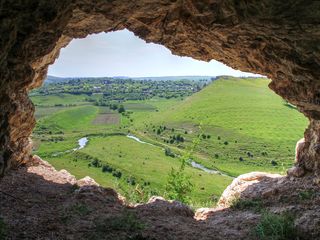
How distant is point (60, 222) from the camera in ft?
54.5

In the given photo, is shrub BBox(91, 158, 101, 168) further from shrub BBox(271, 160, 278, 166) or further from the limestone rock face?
the limestone rock face

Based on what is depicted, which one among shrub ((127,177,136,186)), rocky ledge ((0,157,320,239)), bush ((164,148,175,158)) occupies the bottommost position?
shrub ((127,177,136,186))

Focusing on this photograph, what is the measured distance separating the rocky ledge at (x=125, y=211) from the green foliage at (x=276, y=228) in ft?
1.07

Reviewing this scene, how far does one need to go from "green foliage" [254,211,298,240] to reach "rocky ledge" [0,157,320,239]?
12.8 inches

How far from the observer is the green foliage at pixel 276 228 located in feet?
54.7

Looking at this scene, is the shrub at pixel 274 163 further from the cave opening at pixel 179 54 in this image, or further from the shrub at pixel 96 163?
the cave opening at pixel 179 54

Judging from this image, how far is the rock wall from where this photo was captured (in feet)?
46.1

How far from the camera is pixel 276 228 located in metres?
17.1

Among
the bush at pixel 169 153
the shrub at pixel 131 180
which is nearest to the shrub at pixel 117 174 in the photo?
the shrub at pixel 131 180

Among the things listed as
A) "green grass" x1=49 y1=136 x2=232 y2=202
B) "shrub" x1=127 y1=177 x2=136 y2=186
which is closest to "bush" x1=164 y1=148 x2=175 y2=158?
"green grass" x1=49 y1=136 x2=232 y2=202

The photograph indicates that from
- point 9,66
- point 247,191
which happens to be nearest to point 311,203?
point 247,191

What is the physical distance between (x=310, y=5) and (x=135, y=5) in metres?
8.86

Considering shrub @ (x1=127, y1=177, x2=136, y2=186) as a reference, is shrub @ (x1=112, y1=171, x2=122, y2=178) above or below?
below

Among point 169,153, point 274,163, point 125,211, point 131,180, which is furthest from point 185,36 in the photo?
point 169,153
